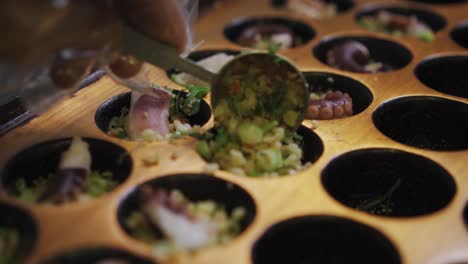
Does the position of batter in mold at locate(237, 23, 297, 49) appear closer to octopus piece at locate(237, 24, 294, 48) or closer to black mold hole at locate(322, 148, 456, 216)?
octopus piece at locate(237, 24, 294, 48)

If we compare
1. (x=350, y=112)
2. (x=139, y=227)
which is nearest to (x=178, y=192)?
(x=139, y=227)

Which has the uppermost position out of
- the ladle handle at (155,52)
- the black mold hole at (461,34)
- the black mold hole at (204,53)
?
the ladle handle at (155,52)

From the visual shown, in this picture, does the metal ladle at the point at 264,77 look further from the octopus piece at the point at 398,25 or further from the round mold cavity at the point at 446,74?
the octopus piece at the point at 398,25

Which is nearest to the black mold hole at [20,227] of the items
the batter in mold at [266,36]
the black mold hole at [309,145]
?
the black mold hole at [309,145]

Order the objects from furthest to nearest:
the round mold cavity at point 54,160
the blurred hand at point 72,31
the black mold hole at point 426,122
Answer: the black mold hole at point 426,122
the round mold cavity at point 54,160
the blurred hand at point 72,31

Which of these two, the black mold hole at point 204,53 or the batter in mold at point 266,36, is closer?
the black mold hole at point 204,53

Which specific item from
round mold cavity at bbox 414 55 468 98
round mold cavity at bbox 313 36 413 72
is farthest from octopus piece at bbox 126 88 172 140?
round mold cavity at bbox 414 55 468 98
